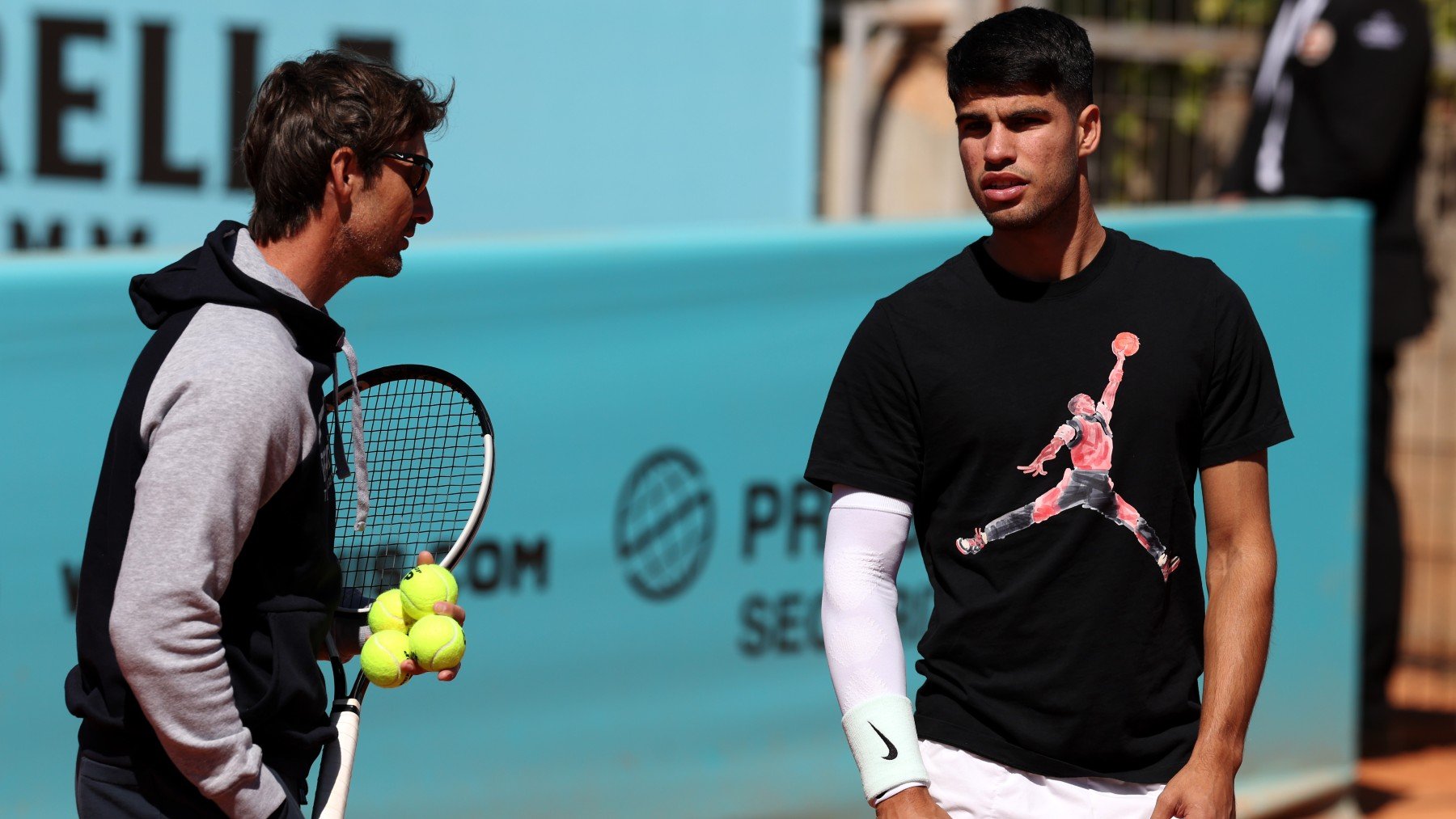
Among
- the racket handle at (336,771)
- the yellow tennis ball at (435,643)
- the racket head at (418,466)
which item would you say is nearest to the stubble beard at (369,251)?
the racket head at (418,466)

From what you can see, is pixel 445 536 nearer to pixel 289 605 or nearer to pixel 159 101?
pixel 289 605

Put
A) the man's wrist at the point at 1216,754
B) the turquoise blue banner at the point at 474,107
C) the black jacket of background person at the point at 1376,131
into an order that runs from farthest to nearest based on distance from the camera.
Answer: the black jacket of background person at the point at 1376,131 < the turquoise blue banner at the point at 474,107 < the man's wrist at the point at 1216,754

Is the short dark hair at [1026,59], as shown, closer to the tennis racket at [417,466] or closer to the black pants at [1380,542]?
the tennis racket at [417,466]

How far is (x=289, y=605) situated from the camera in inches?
96.7

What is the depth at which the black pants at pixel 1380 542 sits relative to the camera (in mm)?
6852

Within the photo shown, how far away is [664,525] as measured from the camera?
16.1 ft

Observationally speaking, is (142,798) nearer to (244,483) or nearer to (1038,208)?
(244,483)

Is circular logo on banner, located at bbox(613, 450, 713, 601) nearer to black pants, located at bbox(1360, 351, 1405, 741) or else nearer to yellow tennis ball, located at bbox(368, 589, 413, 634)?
yellow tennis ball, located at bbox(368, 589, 413, 634)

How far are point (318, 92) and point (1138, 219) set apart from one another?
3610 millimetres

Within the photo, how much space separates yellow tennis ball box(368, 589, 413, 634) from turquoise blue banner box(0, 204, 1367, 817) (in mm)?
1611

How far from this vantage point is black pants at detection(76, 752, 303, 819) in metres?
2.44

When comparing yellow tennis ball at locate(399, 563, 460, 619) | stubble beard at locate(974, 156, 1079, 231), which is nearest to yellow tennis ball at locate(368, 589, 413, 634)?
yellow tennis ball at locate(399, 563, 460, 619)

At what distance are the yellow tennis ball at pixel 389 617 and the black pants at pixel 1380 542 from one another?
502 cm

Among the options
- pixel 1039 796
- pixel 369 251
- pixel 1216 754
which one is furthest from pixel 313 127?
pixel 1216 754
